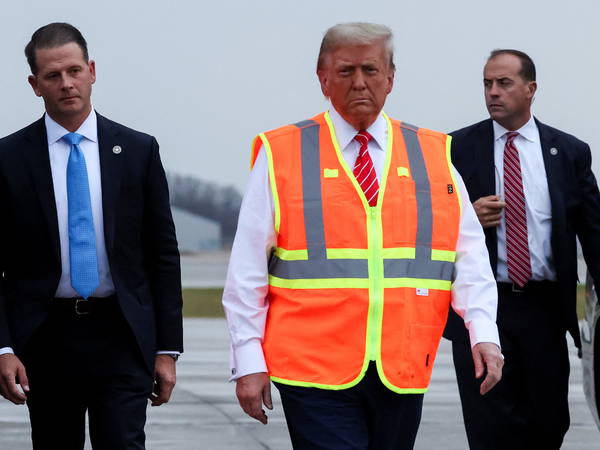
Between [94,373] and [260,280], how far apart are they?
0.85 meters

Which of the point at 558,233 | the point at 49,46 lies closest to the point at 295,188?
the point at 49,46

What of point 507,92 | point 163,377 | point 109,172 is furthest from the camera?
point 507,92

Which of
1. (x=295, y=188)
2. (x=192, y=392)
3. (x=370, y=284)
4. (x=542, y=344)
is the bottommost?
(x=192, y=392)

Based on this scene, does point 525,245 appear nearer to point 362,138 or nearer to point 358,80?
point 362,138

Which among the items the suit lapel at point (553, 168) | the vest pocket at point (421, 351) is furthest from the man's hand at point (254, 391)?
the suit lapel at point (553, 168)

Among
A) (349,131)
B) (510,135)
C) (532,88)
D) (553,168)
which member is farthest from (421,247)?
(532,88)

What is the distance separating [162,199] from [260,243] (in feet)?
2.73

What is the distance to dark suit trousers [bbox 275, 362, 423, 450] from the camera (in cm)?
488

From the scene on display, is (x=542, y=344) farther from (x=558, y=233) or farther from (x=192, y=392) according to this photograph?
(x=192, y=392)

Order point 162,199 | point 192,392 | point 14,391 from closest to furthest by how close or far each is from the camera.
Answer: point 14,391 < point 162,199 < point 192,392

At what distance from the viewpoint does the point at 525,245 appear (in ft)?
23.1

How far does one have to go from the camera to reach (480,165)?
285 inches

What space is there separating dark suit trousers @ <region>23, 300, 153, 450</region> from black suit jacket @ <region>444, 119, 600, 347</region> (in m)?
2.09

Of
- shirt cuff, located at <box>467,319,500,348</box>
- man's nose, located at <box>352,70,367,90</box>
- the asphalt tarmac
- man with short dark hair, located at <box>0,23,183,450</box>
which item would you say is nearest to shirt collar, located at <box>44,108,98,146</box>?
man with short dark hair, located at <box>0,23,183,450</box>
